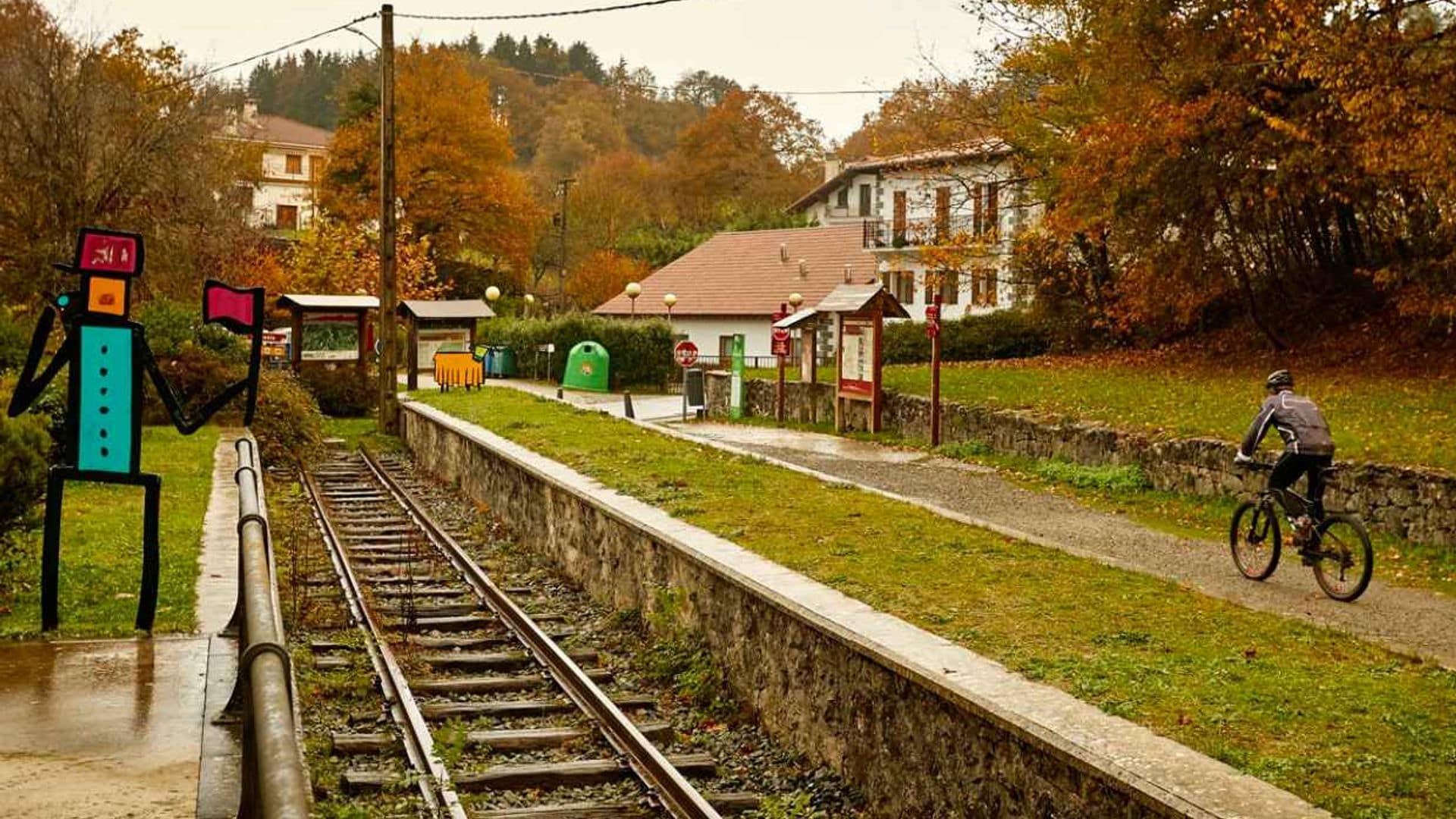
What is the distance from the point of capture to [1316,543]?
12.3 meters

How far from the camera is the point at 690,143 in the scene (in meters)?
95.9

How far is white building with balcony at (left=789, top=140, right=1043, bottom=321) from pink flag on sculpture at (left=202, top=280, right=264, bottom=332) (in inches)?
Result: 1115

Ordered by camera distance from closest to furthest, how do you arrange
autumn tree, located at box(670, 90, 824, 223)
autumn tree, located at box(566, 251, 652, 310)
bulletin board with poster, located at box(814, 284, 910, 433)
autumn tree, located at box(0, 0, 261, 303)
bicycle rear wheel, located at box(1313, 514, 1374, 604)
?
bicycle rear wheel, located at box(1313, 514, 1374, 604), bulletin board with poster, located at box(814, 284, 910, 433), autumn tree, located at box(0, 0, 261, 303), autumn tree, located at box(566, 251, 652, 310), autumn tree, located at box(670, 90, 824, 223)

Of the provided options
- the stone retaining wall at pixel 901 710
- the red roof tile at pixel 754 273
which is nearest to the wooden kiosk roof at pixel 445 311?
the red roof tile at pixel 754 273

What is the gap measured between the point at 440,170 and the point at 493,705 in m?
63.9

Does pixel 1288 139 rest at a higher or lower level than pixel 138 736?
higher

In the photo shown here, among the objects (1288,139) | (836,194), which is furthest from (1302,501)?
(836,194)

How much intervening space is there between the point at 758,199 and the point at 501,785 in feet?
283

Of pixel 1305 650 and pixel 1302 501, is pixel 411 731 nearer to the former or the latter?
pixel 1305 650

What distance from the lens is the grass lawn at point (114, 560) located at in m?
10.4

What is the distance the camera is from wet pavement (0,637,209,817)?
6484 mm

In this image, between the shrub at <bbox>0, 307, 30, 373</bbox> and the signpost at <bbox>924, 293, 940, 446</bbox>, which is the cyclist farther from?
the shrub at <bbox>0, 307, 30, 373</bbox>

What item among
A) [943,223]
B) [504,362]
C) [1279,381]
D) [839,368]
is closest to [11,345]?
[839,368]

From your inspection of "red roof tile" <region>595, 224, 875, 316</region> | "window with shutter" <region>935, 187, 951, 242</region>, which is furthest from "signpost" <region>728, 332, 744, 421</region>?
"red roof tile" <region>595, 224, 875, 316</region>
